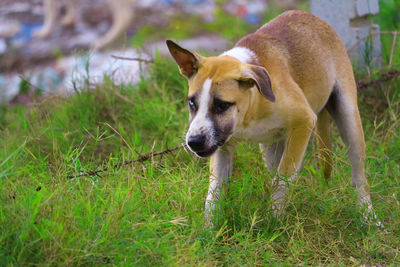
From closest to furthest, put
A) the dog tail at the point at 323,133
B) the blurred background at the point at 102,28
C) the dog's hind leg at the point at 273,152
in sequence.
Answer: the dog tail at the point at 323,133 < the dog's hind leg at the point at 273,152 < the blurred background at the point at 102,28

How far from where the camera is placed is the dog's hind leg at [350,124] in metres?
4.16

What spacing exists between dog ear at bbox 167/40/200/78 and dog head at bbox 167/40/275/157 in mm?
16

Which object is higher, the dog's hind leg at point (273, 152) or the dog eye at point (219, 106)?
the dog eye at point (219, 106)

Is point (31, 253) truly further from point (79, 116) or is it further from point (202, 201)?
point (79, 116)

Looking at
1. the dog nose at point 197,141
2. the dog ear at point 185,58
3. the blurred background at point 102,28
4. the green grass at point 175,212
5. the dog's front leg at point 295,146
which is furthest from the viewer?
the blurred background at point 102,28

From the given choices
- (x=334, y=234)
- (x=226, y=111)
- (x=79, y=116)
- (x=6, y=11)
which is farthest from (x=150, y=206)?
(x=6, y=11)

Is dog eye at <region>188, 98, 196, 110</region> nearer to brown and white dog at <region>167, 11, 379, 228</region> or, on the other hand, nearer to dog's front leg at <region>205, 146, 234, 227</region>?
brown and white dog at <region>167, 11, 379, 228</region>

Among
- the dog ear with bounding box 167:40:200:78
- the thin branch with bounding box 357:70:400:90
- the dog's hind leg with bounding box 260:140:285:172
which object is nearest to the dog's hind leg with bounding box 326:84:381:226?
the dog's hind leg with bounding box 260:140:285:172

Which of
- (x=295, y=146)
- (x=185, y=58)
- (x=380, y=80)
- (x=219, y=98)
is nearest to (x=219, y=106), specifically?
(x=219, y=98)

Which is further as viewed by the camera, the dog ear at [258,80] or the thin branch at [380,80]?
the thin branch at [380,80]

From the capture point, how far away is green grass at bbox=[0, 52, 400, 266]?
262 cm

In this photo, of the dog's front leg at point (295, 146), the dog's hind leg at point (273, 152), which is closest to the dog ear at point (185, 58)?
the dog's front leg at point (295, 146)

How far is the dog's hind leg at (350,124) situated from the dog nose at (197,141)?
1522 millimetres

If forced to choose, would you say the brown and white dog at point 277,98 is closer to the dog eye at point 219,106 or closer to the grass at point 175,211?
the dog eye at point 219,106
